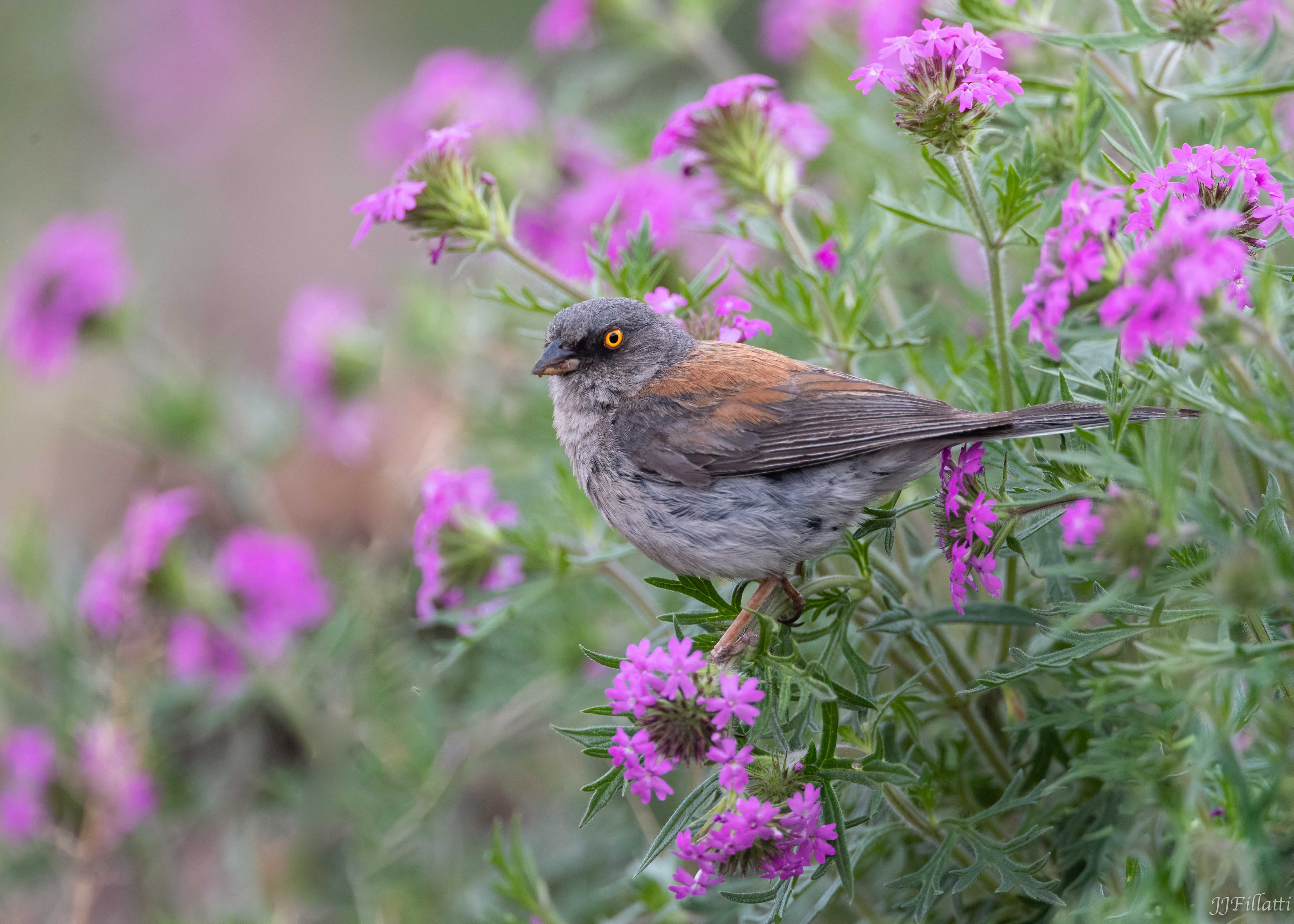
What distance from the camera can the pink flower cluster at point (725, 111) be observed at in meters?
2.66

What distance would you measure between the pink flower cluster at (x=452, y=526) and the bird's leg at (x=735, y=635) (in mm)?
779

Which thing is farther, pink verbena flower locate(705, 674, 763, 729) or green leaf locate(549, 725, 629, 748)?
green leaf locate(549, 725, 629, 748)

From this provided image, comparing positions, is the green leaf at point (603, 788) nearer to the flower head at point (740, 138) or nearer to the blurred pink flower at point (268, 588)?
the flower head at point (740, 138)

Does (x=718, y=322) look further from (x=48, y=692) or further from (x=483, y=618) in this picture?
(x=48, y=692)

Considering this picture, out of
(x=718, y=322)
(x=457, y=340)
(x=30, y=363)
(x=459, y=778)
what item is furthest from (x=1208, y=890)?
(x=30, y=363)

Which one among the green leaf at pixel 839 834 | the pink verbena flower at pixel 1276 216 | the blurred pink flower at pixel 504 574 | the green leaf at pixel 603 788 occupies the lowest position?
the blurred pink flower at pixel 504 574

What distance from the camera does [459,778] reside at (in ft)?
12.3

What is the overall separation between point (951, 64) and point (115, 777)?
3.40 meters

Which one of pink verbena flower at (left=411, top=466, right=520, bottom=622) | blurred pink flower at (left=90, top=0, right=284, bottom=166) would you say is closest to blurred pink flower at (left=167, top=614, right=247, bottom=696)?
pink verbena flower at (left=411, top=466, right=520, bottom=622)

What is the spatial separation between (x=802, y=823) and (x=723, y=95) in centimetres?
170

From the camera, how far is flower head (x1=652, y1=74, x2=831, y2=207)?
2689mm

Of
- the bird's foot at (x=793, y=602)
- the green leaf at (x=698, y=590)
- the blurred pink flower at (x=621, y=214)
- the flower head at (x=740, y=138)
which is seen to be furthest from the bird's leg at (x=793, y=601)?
the blurred pink flower at (x=621, y=214)

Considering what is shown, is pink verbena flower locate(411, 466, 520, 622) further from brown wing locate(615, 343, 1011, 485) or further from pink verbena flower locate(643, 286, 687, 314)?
pink verbena flower locate(643, 286, 687, 314)

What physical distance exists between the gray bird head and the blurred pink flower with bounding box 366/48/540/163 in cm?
184
